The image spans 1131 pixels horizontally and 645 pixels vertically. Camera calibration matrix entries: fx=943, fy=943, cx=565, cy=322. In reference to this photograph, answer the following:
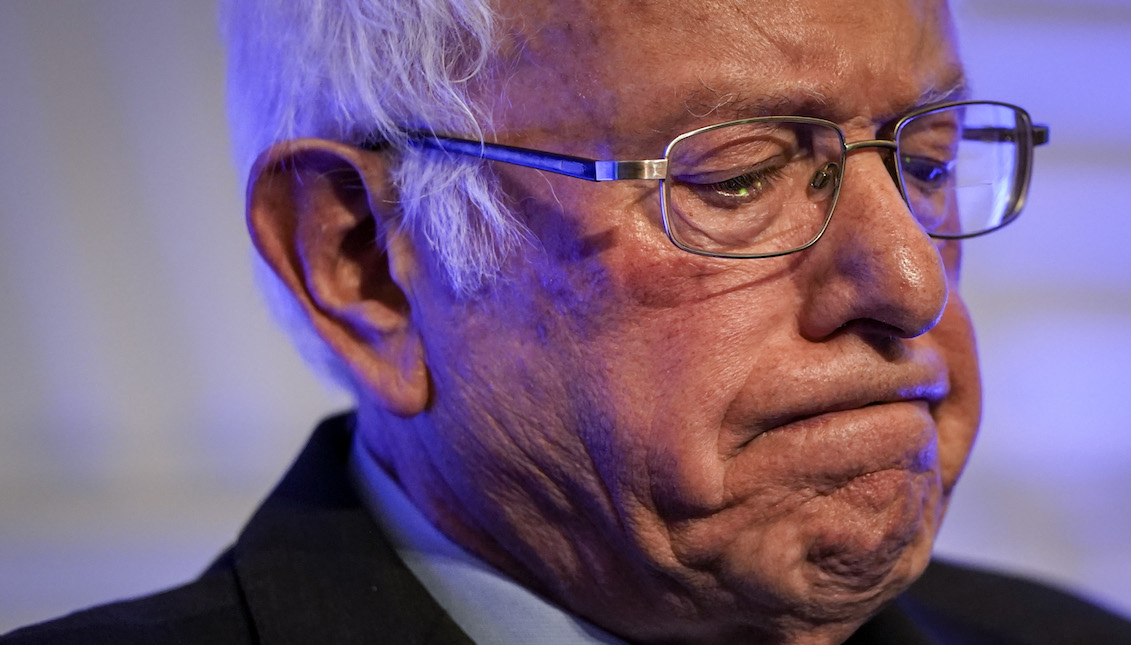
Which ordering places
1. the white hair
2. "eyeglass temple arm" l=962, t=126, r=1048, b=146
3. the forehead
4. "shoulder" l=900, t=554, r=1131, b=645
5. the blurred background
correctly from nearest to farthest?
1. the forehead
2. the white hair
3. "eyeglass temple arm" l=962, t=126, r=1048, b=146
4. "shoulder" l=900, t=554, r=1131, b=645
5. the blurred background

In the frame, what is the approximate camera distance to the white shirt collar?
1278mm

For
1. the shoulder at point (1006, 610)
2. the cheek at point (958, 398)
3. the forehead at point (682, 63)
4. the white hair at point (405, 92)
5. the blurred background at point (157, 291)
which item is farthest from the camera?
the blurred background at point (157, 291)

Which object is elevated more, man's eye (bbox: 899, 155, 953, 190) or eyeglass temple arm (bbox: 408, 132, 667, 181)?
eyeglass temple arm (bbox: 408, 132, 667, 181)

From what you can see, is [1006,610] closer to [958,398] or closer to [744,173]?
[958,398]

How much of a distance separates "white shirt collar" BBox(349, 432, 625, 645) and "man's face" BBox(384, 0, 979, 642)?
0.12 m

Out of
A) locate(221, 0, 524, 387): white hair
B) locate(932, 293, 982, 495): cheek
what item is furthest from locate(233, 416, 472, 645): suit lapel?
locate(932, 293, 982, 495): cheek

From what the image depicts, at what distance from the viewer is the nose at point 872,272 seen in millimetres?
1064

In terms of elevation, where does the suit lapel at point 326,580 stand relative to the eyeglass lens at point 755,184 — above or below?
below

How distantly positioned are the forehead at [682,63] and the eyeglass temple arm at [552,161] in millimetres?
30

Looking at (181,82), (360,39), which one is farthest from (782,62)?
(181,82)

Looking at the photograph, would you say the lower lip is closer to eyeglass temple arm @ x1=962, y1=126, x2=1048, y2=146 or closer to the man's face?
the man's face

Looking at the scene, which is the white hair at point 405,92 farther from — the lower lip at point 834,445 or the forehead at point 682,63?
the lower lip at point 834,445

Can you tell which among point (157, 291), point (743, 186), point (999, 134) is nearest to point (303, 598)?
point (743, 186)

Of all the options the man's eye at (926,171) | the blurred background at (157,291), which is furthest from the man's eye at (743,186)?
the blurred background at (157,291)
